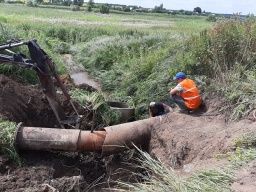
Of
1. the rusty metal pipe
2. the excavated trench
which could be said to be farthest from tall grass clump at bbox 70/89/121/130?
the rusty metal pipe

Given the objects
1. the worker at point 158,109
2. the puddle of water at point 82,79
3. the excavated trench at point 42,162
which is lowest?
the puddle of water at point 82,79

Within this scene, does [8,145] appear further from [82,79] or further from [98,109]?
[82,79]

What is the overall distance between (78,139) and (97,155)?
Answer: 0.86 meters

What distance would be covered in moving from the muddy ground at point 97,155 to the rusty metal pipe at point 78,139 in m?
0.33

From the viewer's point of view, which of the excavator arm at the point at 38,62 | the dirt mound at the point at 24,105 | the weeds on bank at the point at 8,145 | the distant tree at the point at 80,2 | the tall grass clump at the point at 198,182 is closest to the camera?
the tall grass clump at the point at 198,182

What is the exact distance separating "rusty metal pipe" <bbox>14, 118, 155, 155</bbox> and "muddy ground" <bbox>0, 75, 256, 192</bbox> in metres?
0.33

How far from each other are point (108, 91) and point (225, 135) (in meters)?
7.36

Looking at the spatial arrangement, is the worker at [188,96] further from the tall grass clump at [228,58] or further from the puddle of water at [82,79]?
the puddle of water at [82,79]

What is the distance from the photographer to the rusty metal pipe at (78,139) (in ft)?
23.7

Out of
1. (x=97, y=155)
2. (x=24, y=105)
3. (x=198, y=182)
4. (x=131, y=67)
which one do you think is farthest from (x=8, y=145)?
(x=131, y=67)

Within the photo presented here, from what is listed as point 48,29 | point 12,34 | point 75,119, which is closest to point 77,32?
point 48,29

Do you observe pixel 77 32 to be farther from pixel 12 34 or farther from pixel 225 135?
pixel 225 135

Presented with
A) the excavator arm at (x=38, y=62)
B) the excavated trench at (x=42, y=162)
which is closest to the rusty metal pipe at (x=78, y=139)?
the excavated trench at (x=42, y=162)

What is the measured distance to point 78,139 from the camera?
24.0 ft
